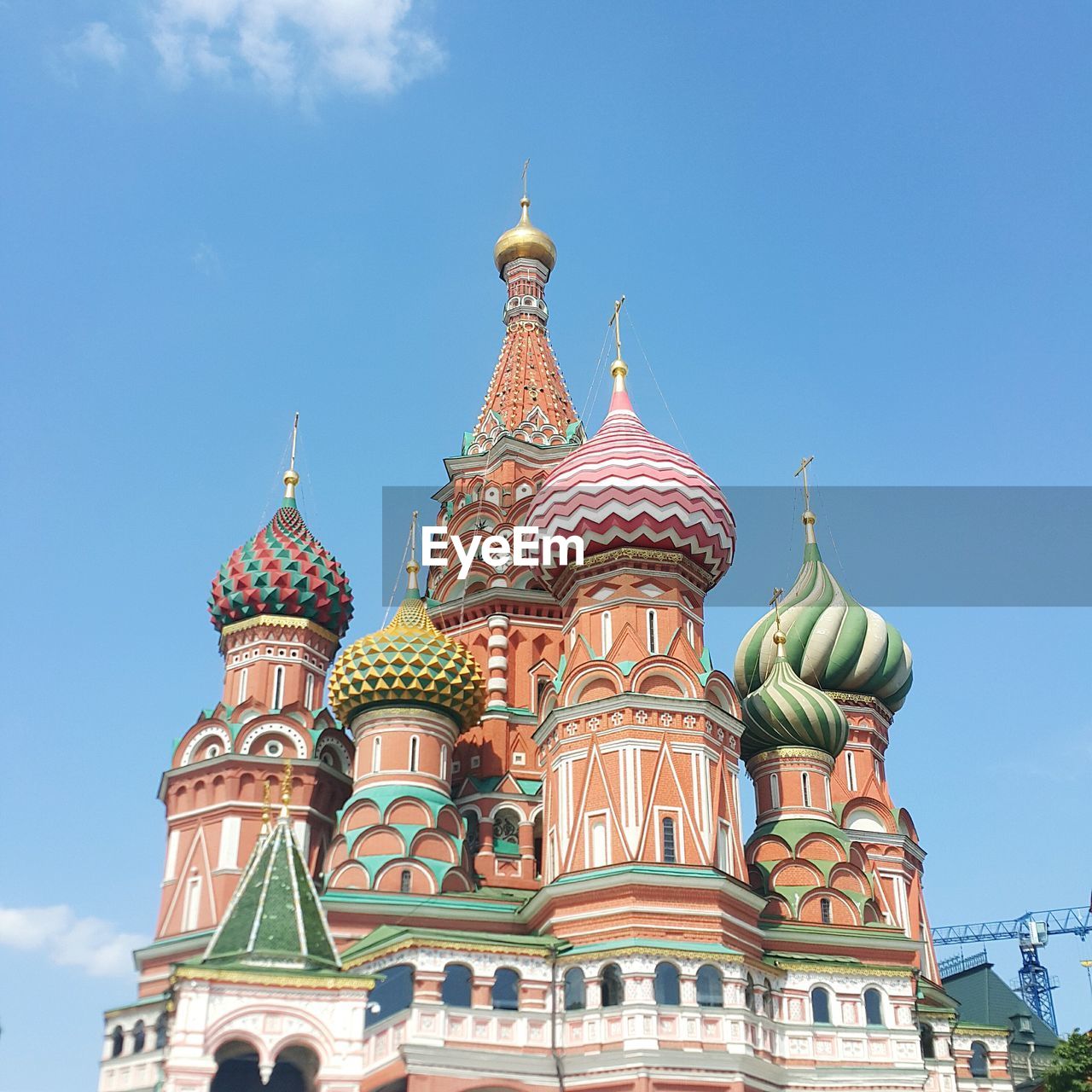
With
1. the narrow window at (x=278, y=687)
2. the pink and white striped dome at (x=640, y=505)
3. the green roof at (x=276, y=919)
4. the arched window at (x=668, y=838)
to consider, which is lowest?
the green roof at (x=276, y=919)

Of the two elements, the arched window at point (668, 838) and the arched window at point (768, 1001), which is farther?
the arched window at point (668, 838)

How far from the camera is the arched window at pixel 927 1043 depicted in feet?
89.7

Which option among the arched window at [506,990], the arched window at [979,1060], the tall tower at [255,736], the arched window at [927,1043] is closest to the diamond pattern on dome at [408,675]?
the tall tower at [255,736]

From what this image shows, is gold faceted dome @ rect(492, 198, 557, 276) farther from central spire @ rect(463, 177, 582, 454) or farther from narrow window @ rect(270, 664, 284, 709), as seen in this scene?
narrow window @ rect(270, 664, 284, 709)

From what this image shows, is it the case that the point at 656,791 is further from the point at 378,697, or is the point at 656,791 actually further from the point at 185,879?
the point at 185,879

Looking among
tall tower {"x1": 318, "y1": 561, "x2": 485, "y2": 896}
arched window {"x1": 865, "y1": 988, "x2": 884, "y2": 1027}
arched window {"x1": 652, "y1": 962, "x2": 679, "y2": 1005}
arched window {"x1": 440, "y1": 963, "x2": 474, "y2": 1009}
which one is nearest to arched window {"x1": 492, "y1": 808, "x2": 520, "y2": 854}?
tall tower {"x1": 318, "y1": 561, "x2": 485, "y2": 896}

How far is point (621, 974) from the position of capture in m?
23.1

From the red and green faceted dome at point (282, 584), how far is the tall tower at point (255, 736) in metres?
0.02

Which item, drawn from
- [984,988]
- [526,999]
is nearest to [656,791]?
[526,999]

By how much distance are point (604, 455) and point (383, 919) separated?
8912 millimetres

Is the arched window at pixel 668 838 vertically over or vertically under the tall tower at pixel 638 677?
under

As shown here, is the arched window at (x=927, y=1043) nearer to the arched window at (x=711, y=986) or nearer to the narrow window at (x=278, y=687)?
the arched window at (x=711, y=986)

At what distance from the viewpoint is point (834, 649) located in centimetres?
3353

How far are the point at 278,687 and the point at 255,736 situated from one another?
133cm
